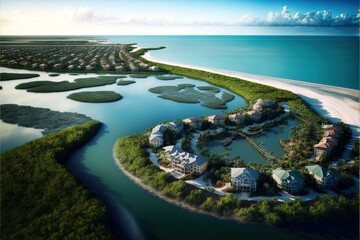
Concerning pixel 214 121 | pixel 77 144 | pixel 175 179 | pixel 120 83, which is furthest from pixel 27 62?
pixel 175 179

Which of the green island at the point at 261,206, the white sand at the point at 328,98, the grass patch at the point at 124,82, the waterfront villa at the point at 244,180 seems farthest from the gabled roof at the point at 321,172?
the grass patch at the point at 124,82

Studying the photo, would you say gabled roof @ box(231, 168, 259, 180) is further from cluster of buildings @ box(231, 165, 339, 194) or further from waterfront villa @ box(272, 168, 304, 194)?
waterfront villa @ box(272, 168, 304, 194)

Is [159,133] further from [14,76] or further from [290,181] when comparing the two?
[14,76]

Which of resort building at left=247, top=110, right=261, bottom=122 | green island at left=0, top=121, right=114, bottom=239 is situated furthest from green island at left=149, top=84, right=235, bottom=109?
green island at left=0, top=121, right=114, bottom=239

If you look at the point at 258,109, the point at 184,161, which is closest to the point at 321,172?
the point at 184,161

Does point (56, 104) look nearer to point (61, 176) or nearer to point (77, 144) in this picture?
point (77, 144)

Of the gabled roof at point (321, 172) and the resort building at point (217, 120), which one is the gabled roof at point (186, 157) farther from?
the resort building at point (217, 120)
